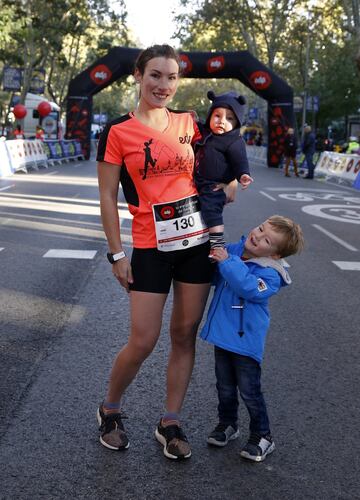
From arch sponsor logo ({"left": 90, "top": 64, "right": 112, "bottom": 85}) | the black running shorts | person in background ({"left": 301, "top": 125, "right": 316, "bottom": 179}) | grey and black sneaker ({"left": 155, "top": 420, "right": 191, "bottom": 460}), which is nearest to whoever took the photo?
the black running shorts

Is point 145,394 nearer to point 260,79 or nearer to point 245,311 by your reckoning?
point 245,311

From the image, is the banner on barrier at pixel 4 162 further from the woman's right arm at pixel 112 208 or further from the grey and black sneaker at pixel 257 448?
the grey and black sneaker at pixel 257 448

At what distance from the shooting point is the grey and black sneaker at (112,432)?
3762 mm

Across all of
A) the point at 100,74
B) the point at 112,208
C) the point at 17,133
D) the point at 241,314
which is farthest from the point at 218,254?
the point at 17,133

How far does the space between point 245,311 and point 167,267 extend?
424mm

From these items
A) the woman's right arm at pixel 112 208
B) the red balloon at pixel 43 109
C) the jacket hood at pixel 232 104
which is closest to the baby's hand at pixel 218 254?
the woman's right arm at pixel 112 208

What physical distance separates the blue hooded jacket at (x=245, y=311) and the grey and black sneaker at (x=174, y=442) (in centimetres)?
48

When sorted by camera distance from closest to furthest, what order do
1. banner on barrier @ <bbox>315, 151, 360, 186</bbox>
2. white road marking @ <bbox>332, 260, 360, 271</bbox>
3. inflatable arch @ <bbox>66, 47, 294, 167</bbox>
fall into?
1. white road marking @ <bbox>332, 260, 360, 271</bbox>
2. banner on barrier @ <bbox>315, 151, 360, 186</bbox>
3. inflatable arch @ <bbox>66, 47, 294, 167</bbox>

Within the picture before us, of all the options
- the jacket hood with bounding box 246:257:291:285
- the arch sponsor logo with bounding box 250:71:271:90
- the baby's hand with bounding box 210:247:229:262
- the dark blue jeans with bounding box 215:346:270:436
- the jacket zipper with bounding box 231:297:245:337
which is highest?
the baby's hand with bounding box 210:247:229:262

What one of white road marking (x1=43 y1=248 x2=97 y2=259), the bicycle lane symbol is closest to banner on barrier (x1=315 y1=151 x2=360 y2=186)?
the bicycle lane symbol

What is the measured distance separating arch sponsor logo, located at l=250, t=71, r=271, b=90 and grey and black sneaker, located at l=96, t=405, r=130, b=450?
2998 centimetres

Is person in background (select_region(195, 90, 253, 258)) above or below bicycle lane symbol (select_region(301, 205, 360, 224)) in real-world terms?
above

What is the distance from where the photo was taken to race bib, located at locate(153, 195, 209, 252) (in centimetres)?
352

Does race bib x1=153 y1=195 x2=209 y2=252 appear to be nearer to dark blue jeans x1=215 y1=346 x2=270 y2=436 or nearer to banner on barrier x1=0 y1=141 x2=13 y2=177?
dark blue jeans x1=215 y1=346 x2=270 y2=436
